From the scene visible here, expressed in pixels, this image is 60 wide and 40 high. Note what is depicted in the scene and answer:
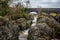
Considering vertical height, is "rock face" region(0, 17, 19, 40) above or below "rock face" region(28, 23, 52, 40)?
above

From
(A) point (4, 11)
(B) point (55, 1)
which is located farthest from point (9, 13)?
(B) point (55, 1)

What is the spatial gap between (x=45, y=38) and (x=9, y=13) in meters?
3.28

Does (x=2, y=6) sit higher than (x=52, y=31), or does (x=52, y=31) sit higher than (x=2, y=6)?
(x=2, y=6)

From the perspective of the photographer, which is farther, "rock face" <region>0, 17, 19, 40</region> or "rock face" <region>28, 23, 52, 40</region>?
"rock face" <region>28, 23, 52, 40</region>

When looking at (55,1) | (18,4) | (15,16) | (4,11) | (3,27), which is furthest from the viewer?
Answer: (55,1)

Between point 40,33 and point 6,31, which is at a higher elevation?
point 6,31

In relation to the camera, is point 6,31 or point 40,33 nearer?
point 6,31

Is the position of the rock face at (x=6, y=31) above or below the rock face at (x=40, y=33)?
above

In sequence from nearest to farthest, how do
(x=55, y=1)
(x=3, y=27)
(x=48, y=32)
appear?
(x=3, y=27)
(x=48, y=32)
(x=55, y=1)

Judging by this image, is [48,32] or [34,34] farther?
[48,32]

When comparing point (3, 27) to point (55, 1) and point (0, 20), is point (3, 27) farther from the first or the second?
point (55, 1)

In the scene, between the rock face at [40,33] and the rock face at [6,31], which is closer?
the rock face at [6,31]

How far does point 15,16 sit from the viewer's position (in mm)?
10805

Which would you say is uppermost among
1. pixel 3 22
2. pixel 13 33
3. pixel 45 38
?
pixel 3 22
